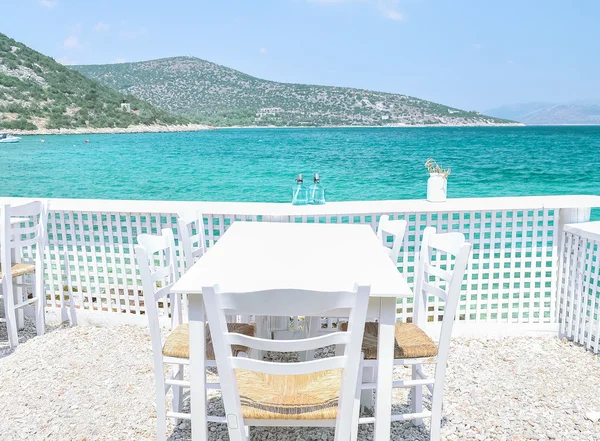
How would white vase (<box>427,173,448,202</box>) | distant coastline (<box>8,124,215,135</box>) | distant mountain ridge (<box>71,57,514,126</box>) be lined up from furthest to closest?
distant mountain ridge (<box>71,57,514,126</box>) < distant coastline (<box>8,124,215,135</box>) < white vase (<box>427,173,448,202</box>)

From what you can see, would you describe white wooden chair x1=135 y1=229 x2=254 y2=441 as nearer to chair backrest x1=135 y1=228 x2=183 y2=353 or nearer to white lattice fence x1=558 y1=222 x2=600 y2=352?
chair backrest x1=135 y1=228 x2=183 y2=353

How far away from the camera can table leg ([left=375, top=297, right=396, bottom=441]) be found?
6.72 feet

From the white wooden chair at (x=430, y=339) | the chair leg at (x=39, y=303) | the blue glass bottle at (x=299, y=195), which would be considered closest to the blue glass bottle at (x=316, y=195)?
the blue glass bottle at (x=299, y=195)

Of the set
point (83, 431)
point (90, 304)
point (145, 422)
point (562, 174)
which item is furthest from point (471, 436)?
point (562, 174)

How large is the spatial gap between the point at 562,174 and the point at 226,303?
27.0m

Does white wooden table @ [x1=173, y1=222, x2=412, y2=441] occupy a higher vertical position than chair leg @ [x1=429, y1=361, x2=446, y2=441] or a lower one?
higher

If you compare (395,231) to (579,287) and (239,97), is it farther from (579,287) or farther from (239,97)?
(239,97)

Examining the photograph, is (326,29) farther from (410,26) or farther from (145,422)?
(145,422)

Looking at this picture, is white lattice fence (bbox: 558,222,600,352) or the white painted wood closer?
the white painted wood

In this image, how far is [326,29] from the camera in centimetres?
4819

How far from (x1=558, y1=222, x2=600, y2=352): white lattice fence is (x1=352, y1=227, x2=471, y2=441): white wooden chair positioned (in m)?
1.59

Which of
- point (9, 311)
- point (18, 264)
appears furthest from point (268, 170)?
point (9, 311)

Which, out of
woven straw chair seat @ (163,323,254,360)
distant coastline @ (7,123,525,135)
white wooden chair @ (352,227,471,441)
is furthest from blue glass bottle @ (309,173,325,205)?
distant coastline @ (7,123,525,135)

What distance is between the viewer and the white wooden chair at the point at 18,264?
3.74 m
